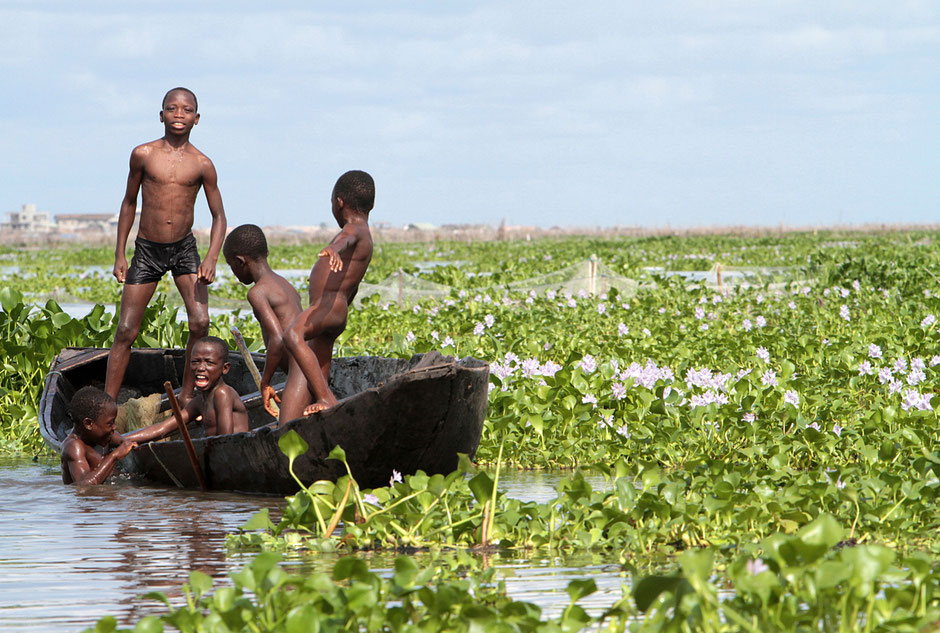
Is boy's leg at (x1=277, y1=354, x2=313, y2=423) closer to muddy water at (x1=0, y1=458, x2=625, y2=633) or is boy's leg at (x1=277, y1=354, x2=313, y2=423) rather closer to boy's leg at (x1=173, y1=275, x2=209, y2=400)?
muddy water at (x1=0, y1=458, x2=625, y2=633)

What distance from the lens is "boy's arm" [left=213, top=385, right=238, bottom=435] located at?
6227mm

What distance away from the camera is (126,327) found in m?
6.86

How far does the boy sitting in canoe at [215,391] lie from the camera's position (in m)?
6.26

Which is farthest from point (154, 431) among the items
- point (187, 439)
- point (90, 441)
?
point (187, 439)

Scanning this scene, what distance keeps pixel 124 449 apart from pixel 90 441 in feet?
0.88

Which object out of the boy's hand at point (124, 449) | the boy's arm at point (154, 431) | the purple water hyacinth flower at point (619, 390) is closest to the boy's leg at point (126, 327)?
the boy's arm at point (154, 431)

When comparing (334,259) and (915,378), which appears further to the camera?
(915,378)

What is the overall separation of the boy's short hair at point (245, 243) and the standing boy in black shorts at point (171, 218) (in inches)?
22.3

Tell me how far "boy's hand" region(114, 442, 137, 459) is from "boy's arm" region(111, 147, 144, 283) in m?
0.95

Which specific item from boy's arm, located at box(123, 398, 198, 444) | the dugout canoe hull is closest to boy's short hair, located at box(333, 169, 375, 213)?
the dugout canoe hull

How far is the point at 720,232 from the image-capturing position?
219 ft

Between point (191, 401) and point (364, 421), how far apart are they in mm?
2000

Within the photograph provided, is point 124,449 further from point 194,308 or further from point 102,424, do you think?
point 194,308

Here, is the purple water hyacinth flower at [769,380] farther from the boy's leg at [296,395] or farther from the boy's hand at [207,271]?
the boy's hand at [207,271]
